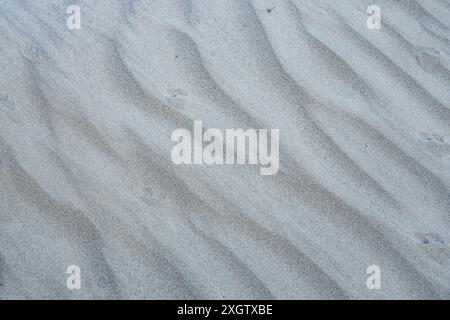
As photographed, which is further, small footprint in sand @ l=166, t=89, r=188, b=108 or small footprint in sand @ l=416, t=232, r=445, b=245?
small footprint in sand @ l=166, t=89, r=188, b=108

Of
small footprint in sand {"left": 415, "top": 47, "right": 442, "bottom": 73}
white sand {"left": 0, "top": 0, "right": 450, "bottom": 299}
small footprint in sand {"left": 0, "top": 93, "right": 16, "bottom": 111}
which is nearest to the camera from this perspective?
white sand {"left": 0, "top": 0, "right": 450, "bottom": 299}

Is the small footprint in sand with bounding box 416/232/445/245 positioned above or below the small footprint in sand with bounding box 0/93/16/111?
below

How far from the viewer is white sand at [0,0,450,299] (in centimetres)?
155

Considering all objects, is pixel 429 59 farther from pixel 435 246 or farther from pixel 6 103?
pixel 6 103

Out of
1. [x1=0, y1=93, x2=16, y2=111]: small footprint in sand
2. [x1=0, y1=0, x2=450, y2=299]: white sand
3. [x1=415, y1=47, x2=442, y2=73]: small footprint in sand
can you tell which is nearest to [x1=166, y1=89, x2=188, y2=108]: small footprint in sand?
[x1=0, y1=0, x2=450, y2=299]: white sand

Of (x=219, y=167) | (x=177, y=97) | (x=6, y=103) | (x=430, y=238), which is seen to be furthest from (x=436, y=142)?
(x=6, y=103)

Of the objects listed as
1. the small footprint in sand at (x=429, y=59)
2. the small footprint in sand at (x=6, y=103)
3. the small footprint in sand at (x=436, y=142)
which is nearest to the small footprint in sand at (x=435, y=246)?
the small footprint in sand at (x=436, y=142)

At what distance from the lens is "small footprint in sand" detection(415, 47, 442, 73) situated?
2.11m

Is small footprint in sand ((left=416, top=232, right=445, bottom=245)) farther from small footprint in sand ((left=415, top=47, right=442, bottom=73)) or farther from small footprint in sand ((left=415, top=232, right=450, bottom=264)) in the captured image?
small footprint in sand ((left=415, top=47, right=442, bottom=73))

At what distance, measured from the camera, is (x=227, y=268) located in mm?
1546

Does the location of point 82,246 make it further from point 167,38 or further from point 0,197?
point 167,38

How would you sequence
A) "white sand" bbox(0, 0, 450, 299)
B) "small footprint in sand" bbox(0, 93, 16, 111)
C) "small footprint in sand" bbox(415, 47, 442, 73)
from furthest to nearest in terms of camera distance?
"small footprint in sand" bbox(415, 47, 442, 73)
"small footprint in sand" bbox(0, 93, 16, 111)
"white sand" bbox(0, 0, 450, 299)

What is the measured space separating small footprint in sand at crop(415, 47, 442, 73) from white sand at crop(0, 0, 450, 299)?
11 millimetres

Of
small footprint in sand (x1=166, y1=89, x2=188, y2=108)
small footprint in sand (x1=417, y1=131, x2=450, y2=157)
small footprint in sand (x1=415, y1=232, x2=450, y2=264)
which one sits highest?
small footprint in sand (x1=166, y1=89, x2=188, y2=108)
